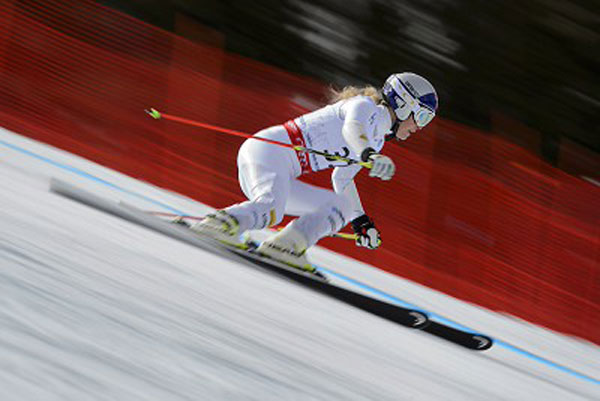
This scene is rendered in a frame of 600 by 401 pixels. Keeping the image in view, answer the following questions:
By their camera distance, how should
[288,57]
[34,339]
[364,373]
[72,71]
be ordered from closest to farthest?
[34,339] → [364,373] → [72,71] → [288,57]

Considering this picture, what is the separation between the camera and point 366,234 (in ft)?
19.3

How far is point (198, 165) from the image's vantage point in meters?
9.66

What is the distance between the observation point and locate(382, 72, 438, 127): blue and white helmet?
563 cm

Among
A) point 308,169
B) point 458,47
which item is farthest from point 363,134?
point 458,47

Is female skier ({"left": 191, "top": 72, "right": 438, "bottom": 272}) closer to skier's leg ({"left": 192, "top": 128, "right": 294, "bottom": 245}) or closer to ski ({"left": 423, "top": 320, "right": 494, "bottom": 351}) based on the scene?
skier's leg ({"left": 192, "top": 128, "right": 294, "bottom": 245})

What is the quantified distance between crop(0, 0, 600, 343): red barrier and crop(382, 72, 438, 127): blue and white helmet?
297cm

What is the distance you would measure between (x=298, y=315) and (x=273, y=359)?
1168 millimetres

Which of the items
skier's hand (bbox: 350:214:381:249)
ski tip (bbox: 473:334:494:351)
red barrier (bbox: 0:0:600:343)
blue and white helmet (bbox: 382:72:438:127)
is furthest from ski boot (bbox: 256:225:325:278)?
red barrier (bbox: 0:0:600:343)

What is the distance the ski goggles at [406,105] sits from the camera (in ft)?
18.5

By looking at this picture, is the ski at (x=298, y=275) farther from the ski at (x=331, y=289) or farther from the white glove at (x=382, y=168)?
the white glove at (x=382, y=168)

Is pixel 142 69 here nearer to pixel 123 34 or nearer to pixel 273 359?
pixel 123 34

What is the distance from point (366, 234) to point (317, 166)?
0.50m

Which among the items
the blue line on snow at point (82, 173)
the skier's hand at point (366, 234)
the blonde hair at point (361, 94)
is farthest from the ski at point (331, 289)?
the blue line on snow at point (82, 173)

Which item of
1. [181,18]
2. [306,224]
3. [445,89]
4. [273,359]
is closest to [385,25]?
[445,89]
